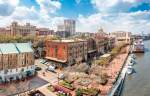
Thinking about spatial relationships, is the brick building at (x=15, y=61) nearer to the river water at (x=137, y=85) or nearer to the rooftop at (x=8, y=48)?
the rooftop at (x=8, y=48)

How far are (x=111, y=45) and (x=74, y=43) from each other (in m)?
61.2

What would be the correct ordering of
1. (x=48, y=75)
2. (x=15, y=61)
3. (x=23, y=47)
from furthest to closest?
1. (x=48, y=75)
2. (x=23, y=47)
3. (x=15, y=61)

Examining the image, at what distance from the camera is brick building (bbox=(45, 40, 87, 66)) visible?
62.2 m

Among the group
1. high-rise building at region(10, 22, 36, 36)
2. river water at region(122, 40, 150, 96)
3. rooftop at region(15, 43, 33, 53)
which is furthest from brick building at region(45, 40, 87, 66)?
high-rise building at region(10, 22, 36, 36)

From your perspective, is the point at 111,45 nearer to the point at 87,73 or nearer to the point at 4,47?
the point at 87,73

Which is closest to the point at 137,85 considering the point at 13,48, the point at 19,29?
the point at 13,48

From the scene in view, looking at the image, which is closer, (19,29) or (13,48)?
(13,48)

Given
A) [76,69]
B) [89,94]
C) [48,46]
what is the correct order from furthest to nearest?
[48,46] < [76,69] < [89,94]

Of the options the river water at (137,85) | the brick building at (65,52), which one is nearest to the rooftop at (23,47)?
the brick building at (65,52)

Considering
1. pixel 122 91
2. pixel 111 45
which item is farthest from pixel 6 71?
pixel 111 45

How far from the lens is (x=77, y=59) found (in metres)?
66.9

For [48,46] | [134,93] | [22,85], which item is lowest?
[134,93]

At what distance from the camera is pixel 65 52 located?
6225 centimetres

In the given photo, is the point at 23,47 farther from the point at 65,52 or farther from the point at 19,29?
the point at 19,29
